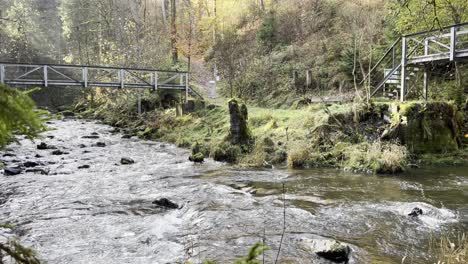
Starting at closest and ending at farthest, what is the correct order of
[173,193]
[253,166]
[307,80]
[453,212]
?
[453,212]
[173,193]
[253,166]
[307,80]

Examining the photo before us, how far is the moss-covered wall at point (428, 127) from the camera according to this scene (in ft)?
35.8

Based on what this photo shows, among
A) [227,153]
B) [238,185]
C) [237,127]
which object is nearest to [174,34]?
[237,127]

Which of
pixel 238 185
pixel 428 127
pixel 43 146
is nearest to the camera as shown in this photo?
pixel 238 185

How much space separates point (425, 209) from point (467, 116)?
756 cm

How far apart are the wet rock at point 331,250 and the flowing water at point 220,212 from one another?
0.34 ft

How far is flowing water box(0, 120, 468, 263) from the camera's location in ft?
17.0

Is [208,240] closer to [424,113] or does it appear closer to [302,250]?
[302,250]

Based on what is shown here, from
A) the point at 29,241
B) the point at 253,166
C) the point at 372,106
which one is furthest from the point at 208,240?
the point at 372,106

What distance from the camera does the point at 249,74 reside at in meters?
22.3

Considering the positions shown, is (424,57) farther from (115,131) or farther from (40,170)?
(115,131)

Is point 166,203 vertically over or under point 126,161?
under

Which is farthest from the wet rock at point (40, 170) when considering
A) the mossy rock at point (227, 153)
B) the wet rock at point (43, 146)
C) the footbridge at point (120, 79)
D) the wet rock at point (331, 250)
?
the wet rock at point (331, 250)

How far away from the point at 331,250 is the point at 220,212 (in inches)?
98.7

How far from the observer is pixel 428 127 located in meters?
11.0
